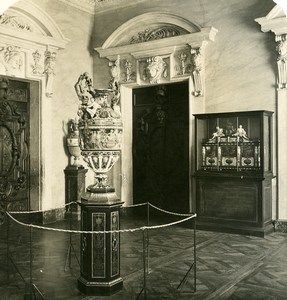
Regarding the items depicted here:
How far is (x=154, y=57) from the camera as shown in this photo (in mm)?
9320

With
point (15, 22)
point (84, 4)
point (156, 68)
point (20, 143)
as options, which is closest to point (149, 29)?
point (156, 68)

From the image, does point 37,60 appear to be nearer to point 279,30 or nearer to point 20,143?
point 20,143

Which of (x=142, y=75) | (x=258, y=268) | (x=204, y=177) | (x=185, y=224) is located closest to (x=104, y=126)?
(x=258, y=268)

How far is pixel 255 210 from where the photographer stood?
7652mm

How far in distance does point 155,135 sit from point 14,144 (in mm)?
3119

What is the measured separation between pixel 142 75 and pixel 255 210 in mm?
3941

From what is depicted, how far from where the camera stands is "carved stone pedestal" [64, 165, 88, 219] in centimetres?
959

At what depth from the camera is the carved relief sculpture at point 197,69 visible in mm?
8664

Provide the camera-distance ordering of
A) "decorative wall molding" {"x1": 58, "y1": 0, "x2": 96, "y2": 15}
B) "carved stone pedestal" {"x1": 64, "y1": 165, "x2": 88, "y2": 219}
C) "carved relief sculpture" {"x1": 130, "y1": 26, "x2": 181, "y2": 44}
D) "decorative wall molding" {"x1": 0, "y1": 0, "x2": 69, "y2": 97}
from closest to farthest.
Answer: "decorative wall molding" {"x1": 0, "y1": 0, "x2": 69, "y2": 97}
"carved relief sculpture" {"x1": 130, "y1": 26, "x2": 181, "y2": 44}
"carved stone pedestal" {"x1": 64, "y1": 165, "x2": 88, "y2": 219}
"decorative wall molding" {"x1": 58, "y1": 0, "x2": 96, "y2": 15}

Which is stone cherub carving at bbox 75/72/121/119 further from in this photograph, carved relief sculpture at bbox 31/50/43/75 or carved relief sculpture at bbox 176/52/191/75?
carved relief sculpture at bbox 31/50/43/75

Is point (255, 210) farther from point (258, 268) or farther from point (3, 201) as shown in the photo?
point (3, 201)

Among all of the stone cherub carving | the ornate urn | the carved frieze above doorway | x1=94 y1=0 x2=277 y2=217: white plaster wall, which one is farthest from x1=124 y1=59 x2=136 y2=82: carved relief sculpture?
the ornate urn

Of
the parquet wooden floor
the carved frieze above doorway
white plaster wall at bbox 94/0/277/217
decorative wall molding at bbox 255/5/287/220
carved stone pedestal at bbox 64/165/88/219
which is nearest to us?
the parquet wooden floor

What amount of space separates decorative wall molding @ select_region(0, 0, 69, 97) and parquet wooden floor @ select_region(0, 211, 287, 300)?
3.22 m
